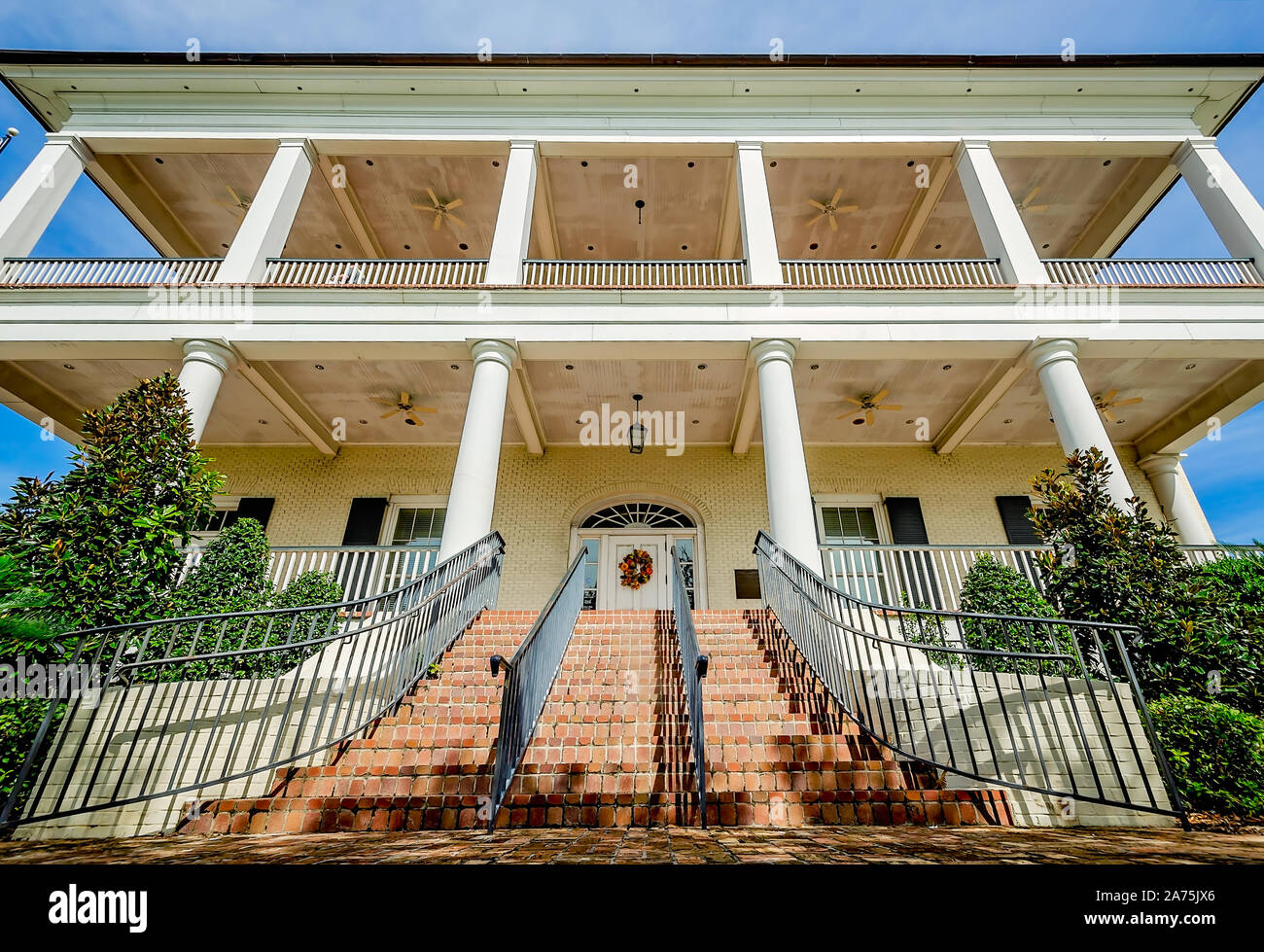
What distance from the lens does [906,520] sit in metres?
12.0

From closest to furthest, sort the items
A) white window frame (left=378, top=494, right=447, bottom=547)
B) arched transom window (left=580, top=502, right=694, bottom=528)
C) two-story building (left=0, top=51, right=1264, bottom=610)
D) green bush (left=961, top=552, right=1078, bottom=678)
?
green bush (left=961, top=552, right=1078, bottom=678), two-story building (left=0, top=51, right=1264, bottom=610), white window frame (left=378, top=494, right=447, bottom=547), arched transom window (left=580, top=502, right=694, bottom=528)

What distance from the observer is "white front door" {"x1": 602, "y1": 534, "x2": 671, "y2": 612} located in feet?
39.3

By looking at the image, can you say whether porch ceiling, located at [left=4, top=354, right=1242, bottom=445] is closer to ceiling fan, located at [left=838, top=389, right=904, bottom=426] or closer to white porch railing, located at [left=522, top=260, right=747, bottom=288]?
ceiling fan, located at [left=838, top=389, right=904, bottom=426]

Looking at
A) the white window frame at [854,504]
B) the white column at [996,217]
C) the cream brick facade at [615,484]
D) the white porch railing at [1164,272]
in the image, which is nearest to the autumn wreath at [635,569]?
the cream brick facade at [615,484]

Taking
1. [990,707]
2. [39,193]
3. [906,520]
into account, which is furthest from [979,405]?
[39,193]

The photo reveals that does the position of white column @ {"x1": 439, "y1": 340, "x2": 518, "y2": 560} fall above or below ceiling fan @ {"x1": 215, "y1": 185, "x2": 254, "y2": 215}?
below

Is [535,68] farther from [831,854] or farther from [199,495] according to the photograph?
[831,854]

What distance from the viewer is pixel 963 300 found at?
8.85 m

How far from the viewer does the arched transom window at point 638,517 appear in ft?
41.4

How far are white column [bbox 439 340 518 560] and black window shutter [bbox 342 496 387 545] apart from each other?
500cm

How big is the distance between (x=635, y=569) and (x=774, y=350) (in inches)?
231

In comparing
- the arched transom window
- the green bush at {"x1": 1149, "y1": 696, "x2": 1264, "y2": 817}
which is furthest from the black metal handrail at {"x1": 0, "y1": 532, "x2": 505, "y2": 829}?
the green bush at {"x1": 1149, "y1": 696, "x2": 1264, "y2": 817}

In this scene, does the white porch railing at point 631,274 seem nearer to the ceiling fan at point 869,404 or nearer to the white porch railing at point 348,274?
the white porch railing at point 348,274
